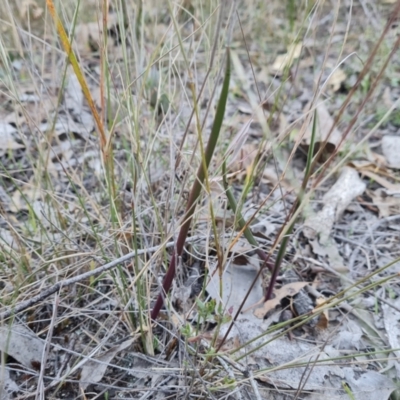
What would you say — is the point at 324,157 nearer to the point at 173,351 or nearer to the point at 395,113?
the point at 395,113

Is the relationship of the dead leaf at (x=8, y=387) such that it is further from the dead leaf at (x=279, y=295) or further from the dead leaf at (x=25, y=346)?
the dead leaf at (x=279, y=295)

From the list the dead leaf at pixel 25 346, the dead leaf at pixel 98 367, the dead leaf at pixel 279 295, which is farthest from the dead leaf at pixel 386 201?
the dead leaf at pixel 25 346

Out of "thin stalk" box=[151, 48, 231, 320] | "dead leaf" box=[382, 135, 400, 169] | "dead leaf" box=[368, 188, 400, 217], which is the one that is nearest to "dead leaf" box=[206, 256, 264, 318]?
"thin stalk" box=[151, 48, 231, 320]

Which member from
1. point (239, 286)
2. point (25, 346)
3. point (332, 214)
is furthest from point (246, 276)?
point (25, 346)

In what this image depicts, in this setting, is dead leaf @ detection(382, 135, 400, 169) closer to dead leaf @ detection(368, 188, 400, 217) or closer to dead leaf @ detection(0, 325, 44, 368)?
dead leaf @ detection(368, 188, 400, 217)

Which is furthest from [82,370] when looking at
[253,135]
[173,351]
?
[253,135]

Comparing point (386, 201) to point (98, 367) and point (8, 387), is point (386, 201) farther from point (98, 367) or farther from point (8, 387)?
point (8, 387)
